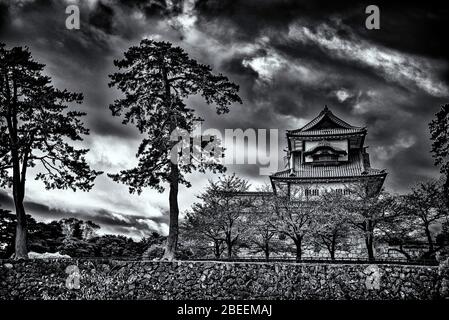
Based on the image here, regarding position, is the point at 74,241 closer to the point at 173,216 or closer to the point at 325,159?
the point at 173,216

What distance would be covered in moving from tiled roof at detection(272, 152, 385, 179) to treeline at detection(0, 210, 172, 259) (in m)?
13.3

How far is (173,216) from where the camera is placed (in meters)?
19.0

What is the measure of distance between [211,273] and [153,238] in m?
14.6

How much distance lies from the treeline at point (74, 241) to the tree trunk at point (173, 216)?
16.2 feet

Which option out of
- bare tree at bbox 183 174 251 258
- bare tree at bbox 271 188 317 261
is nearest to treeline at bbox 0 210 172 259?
bare tree at bbox 183 174 251 258

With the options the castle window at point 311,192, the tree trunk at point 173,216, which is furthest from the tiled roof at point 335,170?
the tree trunk at point 173,216

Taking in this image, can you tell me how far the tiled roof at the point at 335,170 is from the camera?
34219mm

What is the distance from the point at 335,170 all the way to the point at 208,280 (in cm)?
2291

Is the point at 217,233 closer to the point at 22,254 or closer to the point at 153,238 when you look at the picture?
the point at 153,238

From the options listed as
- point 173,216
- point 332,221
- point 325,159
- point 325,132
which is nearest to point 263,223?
point 332,221

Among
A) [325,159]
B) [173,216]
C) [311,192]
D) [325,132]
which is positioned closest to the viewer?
[173,216]

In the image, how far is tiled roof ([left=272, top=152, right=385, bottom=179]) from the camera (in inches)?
1347

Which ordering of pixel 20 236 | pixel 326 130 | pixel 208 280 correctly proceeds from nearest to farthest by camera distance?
pixel 208 280 < pixel 20 236 < pixel 326 130

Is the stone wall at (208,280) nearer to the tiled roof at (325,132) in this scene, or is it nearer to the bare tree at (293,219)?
the bare tree at (293,219)
